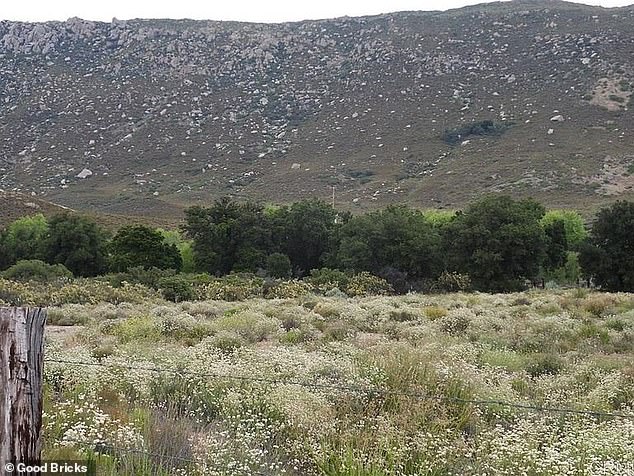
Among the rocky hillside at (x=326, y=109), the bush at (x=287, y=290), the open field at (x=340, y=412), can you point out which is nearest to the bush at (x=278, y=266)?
the bush at (x=287, y=290)

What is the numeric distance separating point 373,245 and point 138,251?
1481 cm

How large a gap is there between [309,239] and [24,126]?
6396 centimetres

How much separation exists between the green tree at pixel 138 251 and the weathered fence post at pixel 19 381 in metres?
39.5

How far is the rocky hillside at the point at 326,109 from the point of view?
250 feet

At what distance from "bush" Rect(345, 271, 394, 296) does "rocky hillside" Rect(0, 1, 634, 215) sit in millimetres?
33875

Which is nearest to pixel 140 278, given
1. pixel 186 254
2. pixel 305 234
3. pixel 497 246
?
pixel 186 254

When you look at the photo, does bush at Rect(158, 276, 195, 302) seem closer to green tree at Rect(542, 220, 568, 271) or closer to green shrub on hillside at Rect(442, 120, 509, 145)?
green tree at Rect(542, 220, 568, 271)

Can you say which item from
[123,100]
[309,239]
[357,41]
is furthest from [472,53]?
[309,239]

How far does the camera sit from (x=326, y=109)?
310 ft

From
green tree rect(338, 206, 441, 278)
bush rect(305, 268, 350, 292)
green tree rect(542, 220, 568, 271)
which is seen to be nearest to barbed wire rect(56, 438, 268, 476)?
bush rect(305, 268, 350, 292)

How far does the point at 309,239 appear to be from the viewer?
4688 cm

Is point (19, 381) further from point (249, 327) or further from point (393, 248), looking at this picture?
point (393, 248)

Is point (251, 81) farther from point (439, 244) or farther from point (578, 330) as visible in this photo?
point (578, 330)

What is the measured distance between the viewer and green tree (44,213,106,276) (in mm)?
42344
